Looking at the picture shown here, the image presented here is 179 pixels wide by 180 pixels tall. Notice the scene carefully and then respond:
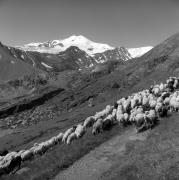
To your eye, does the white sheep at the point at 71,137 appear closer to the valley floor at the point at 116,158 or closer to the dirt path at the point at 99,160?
the valley floor at the point at 116,158

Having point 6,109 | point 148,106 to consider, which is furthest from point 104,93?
point 148,106

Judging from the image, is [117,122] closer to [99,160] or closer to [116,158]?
[99,160]

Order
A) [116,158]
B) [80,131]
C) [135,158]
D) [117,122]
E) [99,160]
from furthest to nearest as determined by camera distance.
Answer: [80,131]
[117,122]
[99,160]
[116,158]
[135,158]

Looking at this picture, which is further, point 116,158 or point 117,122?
point 117,122

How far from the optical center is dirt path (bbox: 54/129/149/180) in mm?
25891

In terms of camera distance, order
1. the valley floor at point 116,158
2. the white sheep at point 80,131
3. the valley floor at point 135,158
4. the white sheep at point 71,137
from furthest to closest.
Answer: the white sheep at point 80,131, the white sheep at point 71,137, the valley floor at point 116,158, the valley floor at point 135,158

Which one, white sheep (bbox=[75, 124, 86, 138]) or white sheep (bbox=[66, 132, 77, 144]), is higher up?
white sheep (bbox=[75, 124, 86, 138])

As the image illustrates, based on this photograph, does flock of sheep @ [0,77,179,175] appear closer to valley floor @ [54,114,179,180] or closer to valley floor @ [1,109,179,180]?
valley floor @ [1,109,179,180]

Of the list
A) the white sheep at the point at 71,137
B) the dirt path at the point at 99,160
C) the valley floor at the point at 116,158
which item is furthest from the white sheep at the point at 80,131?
the dirt path at the point at 99,160

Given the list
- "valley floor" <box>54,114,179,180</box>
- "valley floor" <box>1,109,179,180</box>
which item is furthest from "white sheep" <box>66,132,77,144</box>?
"valley floor" <box>54,114,179,180</box>

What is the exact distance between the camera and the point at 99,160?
91.1ft

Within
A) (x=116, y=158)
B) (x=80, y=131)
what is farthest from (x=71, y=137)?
(x=116, y=158)

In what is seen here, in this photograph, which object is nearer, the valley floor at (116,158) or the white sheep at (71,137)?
the valley floor at (116,158)

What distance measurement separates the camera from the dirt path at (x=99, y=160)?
2589cm
